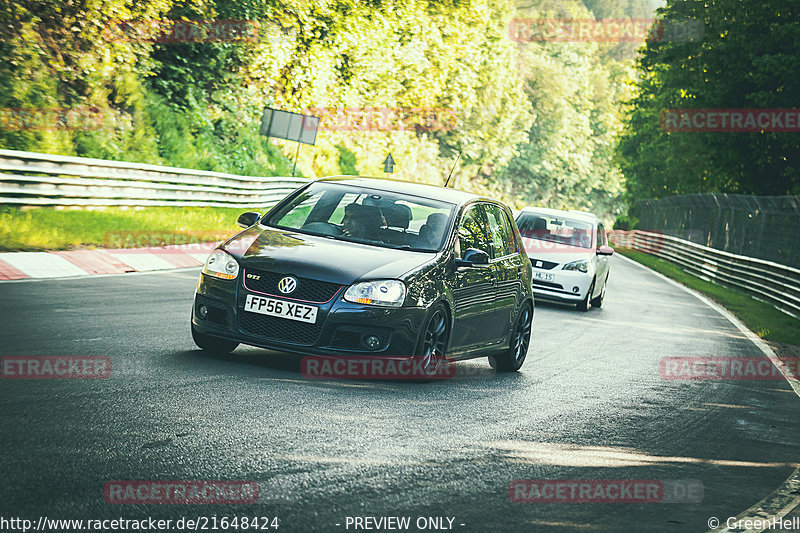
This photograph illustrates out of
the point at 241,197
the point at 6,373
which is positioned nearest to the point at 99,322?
the point at 6,373

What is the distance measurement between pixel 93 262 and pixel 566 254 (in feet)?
25.8

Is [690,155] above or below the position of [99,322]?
above

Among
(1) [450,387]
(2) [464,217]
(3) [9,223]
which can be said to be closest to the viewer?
(1) [450,387]

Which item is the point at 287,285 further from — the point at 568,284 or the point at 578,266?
the point at 578,266

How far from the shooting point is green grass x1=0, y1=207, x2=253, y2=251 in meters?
16.2

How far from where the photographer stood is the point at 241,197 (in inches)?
1168

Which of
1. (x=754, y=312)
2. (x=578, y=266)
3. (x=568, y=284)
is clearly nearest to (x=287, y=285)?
(x=568, y=284)

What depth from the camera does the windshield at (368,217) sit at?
895 cm

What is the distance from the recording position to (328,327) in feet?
25.8

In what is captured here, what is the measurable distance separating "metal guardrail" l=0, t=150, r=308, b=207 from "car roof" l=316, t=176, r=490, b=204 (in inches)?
344

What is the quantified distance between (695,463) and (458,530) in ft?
8.89

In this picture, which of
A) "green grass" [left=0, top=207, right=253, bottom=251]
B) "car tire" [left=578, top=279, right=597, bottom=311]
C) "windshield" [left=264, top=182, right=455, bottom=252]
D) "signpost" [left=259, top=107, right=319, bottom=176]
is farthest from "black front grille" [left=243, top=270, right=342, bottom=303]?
"signpost" [left=259, top=107, right=319, bottom=176]

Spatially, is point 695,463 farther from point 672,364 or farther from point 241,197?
point 241,197

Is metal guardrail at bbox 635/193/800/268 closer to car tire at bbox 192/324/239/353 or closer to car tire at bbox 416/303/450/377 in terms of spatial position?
car tire at bbox 416/303/450/377
